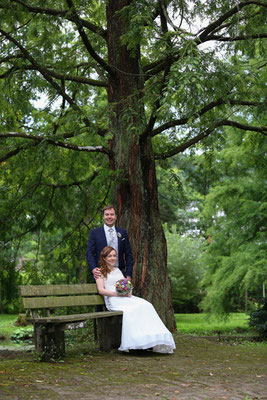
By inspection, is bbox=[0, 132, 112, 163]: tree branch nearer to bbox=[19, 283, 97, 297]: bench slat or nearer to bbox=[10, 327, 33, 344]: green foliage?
bbox=[19, 283, 97, 297]: bench slat

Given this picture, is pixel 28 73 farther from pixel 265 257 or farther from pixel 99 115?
pixel 265 257

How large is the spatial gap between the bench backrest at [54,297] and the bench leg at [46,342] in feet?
0.93

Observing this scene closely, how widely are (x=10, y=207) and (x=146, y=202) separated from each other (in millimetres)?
3144

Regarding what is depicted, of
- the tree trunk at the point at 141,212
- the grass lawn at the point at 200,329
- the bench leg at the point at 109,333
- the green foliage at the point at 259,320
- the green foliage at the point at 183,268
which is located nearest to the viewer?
the bench leg at the point at 109,333

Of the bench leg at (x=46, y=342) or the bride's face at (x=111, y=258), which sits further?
the bride's face at (x=111, y=258)

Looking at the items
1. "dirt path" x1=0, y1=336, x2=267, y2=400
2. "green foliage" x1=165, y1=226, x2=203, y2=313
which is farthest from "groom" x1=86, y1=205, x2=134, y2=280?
"green foliage" x1=165, y1=226, x2=203, y2=313

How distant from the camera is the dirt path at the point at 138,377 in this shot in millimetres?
4758

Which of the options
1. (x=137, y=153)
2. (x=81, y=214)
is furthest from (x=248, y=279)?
(x=137, y=153)

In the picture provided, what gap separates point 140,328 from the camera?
7086 mm

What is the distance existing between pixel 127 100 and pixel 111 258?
2.52 meters

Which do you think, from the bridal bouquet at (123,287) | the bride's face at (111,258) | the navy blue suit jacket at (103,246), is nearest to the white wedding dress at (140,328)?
the bridal bouquet at (123,287)

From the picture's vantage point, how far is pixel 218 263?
52.6 feet

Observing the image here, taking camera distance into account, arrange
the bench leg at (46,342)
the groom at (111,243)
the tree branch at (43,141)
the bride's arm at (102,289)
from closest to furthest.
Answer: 1. the bench leg at (46,342)
2. the bride's arm at (102,289)
3. the groom at (111,243)
4. the tree branch at (43,141)

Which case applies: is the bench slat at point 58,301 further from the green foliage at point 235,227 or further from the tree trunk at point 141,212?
the green foliage at point 235,227
